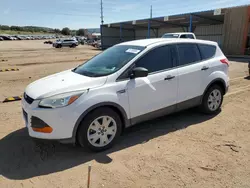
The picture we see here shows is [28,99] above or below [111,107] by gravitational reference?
above

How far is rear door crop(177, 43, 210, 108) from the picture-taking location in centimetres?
437

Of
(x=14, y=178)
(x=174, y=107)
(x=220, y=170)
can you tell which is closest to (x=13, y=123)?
(x=14, y=178)

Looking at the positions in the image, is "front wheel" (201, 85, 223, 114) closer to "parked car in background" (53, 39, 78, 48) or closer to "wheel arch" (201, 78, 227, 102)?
"wheel arch" (201, 78, 227, 102)

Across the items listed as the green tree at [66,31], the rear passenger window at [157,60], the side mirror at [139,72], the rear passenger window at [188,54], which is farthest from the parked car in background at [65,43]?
the green tree at [66,31]

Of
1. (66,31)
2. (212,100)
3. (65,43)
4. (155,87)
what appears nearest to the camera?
(155,87)

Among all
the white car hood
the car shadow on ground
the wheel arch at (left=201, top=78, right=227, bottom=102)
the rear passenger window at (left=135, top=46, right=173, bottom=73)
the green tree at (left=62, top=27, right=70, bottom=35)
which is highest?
the green tree at (left=62, top=27, right=70, bottom=35)

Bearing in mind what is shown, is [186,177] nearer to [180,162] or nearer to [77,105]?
[180,162]

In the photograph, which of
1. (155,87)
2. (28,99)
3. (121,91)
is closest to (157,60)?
(155,87)

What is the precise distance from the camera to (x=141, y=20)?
35594 millimetres

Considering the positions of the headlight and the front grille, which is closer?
the headlight

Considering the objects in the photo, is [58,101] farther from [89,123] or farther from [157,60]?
[157,60]

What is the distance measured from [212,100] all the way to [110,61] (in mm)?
2560

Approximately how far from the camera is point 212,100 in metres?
5.00

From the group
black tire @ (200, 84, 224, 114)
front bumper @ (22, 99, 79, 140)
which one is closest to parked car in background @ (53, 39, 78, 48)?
black tire @ (200, 84, 224, 114)
